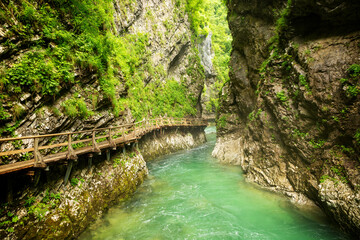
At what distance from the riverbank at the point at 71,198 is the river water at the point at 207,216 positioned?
658mm

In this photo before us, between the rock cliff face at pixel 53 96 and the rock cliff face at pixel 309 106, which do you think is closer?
the rock cliff face at pixel 53 96

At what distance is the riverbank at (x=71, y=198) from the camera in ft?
17.9

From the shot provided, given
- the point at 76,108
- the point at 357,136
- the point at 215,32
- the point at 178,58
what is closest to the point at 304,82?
the point at 357,136

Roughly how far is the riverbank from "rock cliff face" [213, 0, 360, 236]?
8256 millimetres

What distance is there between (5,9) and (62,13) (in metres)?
3.01

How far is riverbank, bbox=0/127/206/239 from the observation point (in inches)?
214

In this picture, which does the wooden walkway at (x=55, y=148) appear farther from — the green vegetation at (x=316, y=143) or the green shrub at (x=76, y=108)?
the green vegetation at (x=316, y=143)

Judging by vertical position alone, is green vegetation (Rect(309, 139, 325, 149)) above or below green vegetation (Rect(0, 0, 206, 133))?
below

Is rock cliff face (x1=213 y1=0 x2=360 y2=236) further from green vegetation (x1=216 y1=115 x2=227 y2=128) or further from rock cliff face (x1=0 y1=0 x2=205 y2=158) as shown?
rock cliff face (x1=0 y1=0 x2=205 y2=158)

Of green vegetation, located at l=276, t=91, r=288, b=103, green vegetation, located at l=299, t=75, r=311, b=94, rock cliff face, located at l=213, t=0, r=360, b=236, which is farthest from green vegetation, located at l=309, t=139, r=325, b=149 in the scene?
green vegetation, located at l=276, t=91, r=288, b=103

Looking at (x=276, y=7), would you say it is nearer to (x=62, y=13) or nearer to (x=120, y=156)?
(x=62, y=13)

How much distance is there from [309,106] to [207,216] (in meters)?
7.01

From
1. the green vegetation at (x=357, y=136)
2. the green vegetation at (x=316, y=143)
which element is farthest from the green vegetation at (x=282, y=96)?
the green vegetation at (x=357, y=136)

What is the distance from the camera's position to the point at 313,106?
27.3 feet
